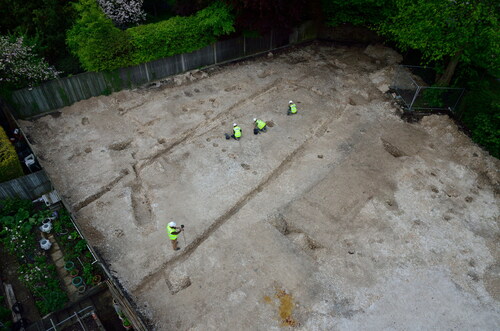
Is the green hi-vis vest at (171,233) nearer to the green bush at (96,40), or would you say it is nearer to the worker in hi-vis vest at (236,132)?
the worker in hi-vis vest at (236,132)

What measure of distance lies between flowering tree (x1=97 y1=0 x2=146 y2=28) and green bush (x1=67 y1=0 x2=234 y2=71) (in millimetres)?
788

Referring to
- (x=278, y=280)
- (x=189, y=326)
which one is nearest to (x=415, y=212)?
(x=278, y=280)

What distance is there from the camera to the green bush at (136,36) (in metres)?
13.7

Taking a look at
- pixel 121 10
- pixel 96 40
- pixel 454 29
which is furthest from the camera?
pixel 121 10

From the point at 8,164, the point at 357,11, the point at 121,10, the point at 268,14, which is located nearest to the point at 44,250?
the point at 8,164

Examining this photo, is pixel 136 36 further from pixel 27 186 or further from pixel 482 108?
pixel 482 108

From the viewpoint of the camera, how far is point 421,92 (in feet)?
47.6

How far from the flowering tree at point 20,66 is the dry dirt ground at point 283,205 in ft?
5.32

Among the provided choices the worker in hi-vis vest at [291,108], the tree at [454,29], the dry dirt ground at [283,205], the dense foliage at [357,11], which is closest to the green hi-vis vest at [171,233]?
the dry dirt ground at [283,205]

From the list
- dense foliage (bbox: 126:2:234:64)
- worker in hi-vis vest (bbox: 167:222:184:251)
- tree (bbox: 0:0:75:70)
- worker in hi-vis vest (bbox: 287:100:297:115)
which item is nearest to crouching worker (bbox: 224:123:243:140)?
worker in hi-vis vest (bbox: 287:100:297:115)

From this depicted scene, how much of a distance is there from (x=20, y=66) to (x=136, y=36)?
470 cm

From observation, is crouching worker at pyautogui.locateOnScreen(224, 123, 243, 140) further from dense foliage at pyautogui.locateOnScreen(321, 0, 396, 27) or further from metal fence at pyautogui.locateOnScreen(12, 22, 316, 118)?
dense foliage at pyautogui.locateOnScreen(321, 0, 396, 27)

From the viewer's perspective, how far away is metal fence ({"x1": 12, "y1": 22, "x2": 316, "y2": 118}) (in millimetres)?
13523

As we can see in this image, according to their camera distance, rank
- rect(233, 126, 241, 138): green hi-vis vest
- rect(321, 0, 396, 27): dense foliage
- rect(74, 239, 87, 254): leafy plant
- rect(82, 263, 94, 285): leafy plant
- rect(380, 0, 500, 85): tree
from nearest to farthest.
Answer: rect(82, 263, 94, 285): leafy plant
rect(74, 239, 87, 254): leafy plant
rect(380, 0, 500, 85): tree
rect(233, 126, 241, 138): green hi-vis vest
rect(321, 0, 396, 27): dense foliage
